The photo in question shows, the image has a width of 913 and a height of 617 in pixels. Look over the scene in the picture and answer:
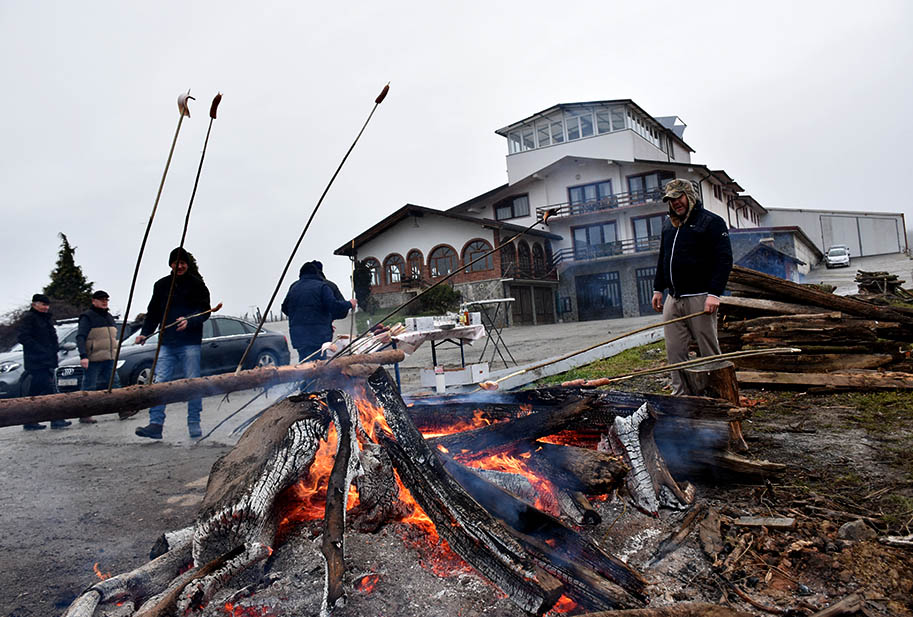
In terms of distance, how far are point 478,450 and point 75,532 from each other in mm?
2683

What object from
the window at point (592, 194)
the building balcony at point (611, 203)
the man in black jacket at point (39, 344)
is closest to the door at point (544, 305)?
the building balcony at point (611, 203)

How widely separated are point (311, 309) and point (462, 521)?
182 inches

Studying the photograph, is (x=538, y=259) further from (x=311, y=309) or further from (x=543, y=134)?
(x=311, y=309)

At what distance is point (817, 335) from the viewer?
5793 mm

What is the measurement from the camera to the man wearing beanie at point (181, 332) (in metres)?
5.99

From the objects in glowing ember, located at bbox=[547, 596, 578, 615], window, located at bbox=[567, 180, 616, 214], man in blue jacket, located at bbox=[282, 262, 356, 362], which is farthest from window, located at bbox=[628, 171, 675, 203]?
glowing ember, located at bbox=[547, 596, 578, 615]

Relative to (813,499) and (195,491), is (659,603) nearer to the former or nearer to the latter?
(813,499)

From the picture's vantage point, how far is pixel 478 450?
10.2 feet

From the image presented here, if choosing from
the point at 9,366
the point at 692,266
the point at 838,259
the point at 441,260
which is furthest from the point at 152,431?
the point at 838,259

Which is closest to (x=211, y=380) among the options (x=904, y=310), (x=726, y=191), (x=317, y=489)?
(x=317, y=489)

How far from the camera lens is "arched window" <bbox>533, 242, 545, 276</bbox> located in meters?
31.9

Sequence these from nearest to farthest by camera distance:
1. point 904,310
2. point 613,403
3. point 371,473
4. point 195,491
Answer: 1. point 371,473
2. point 613,403
3. point 195,491
4. point 904,310

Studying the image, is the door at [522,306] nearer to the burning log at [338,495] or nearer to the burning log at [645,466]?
the burning log at [645,466]

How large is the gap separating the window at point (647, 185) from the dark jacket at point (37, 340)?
28661mm
